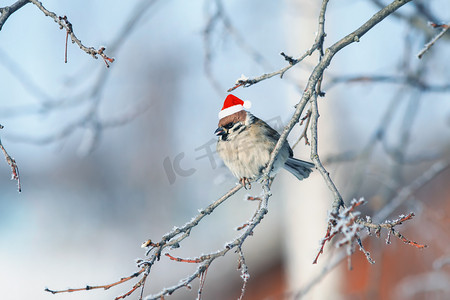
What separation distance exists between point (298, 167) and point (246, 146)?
479mm

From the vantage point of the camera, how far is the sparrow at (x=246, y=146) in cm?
284

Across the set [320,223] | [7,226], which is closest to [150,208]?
[7,226]

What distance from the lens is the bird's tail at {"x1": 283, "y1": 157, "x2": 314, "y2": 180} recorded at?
3.12 meters

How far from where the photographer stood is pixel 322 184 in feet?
16.0

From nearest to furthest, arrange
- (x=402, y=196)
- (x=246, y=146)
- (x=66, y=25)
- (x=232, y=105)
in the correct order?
(x=66, y=25) → (x=232, y=105) → (x=246, y=146) → (x=402, y=196)

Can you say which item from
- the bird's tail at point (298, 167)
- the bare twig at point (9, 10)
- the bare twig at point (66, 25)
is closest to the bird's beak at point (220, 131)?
the bird's tail at point (298, 167)

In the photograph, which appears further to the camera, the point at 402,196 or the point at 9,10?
the point at 402,196

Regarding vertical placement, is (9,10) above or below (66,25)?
above

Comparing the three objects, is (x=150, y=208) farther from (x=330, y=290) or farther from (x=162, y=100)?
(x=330, y=290)

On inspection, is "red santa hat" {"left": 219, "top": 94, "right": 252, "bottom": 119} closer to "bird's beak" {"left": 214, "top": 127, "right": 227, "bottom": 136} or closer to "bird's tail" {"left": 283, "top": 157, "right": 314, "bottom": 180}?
"bird's beak" {"left": 214, "top": 127, "right": 227, "bottom": 136}

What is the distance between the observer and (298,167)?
3.17 m

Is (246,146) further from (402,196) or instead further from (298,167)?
(402,196)

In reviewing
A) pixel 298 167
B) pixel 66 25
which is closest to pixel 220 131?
pixel 298 167

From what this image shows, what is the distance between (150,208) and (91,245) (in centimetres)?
207
